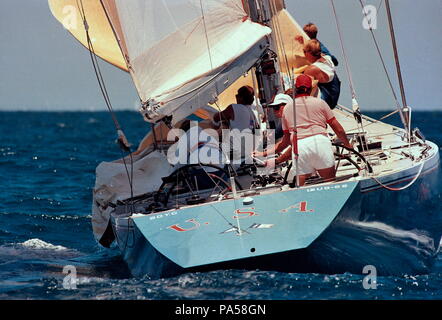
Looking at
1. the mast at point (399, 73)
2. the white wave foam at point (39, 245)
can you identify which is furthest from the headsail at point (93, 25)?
the mast at point (399, 73)

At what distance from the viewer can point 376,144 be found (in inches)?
414

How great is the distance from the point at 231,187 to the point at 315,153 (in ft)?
2.76

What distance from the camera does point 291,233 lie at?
774cm

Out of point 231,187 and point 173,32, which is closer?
point 231,187

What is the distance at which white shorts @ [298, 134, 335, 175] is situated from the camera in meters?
8.55

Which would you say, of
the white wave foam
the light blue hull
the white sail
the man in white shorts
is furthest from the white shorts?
the white wave foam

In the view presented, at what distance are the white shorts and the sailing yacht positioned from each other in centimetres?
17

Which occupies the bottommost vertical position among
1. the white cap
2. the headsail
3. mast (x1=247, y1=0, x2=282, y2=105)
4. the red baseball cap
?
the red baseball cap

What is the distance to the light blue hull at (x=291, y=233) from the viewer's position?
763cm

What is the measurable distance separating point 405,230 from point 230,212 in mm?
1739

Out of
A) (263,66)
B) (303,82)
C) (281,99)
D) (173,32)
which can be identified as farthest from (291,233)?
(263,66)

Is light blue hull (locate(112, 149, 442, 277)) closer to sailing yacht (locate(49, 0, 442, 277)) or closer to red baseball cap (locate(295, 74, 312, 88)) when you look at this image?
sailing yacht (locate(49, 0, 442, 277))

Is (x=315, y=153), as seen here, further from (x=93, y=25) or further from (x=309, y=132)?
(x=93, y=25)

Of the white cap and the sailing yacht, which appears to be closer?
the sailing yacht
